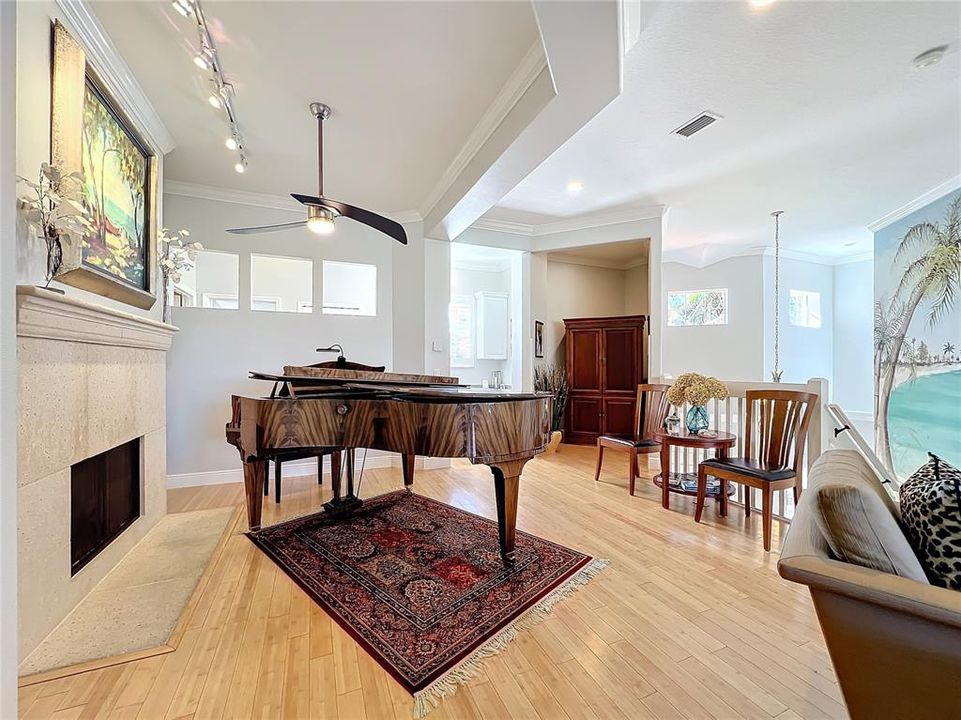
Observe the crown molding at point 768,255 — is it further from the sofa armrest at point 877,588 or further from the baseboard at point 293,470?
the sofa armrest at point 877,588

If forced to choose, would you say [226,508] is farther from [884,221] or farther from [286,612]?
[884,221]

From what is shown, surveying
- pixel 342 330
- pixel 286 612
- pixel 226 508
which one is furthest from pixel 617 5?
pixel 226 508

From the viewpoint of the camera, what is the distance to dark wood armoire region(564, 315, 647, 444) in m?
5.20

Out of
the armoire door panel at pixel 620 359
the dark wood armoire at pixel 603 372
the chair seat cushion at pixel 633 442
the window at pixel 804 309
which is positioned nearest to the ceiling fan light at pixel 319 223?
the chair seat cushion at pixel 633 442

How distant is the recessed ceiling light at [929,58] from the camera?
2132 mm

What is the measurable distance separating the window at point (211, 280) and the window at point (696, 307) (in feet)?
21.6

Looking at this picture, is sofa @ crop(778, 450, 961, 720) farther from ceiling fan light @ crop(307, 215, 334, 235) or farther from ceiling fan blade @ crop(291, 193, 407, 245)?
ceiling fan light @ crop(307, 215, 334, 235)

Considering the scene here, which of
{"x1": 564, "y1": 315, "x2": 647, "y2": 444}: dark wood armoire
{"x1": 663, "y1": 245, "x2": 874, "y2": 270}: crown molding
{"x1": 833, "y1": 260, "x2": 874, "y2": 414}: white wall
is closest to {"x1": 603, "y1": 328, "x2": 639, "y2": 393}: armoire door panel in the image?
{"x1": 564, "y1": 315, "x2": 647, "y2": 444}: dark wood armoire

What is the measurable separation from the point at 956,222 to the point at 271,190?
21.4ft

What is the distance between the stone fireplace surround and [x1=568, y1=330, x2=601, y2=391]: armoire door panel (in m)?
4.58

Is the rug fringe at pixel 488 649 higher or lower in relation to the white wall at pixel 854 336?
lower

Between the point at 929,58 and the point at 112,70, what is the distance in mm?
4417

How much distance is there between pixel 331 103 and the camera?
8.36ft

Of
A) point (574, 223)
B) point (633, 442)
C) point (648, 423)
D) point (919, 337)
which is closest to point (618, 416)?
point (648, 423)
